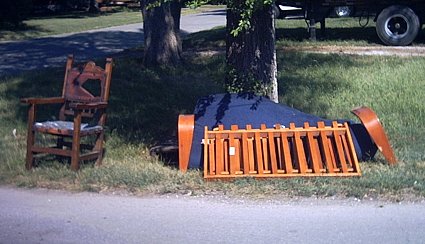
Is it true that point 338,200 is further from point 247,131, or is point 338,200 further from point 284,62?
point 284,62

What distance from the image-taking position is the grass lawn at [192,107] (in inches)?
322

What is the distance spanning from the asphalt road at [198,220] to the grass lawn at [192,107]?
32cm

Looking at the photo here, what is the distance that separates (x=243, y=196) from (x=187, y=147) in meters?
1.15

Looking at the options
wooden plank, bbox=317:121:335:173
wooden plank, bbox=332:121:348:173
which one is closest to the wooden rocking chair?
wooden plank, bbox=317:121:335:173

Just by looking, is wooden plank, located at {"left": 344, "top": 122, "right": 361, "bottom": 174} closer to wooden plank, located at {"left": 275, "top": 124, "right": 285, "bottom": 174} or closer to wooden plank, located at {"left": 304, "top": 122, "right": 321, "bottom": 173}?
wooden plank, located at {"left": 304, "top": 122, "right": 321, "bottom": 173}

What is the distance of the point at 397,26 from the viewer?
61.0ft

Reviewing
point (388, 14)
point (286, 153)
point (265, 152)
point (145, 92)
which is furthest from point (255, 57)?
point (388, 14)

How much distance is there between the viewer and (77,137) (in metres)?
8.73

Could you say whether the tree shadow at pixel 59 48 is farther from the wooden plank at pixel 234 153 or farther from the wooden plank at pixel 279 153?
the wooden plank at pixel 279 153

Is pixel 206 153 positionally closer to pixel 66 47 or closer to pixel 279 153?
pixel 279 153

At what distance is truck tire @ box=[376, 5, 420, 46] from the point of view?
1828 cm

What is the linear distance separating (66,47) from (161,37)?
9875 millimetres

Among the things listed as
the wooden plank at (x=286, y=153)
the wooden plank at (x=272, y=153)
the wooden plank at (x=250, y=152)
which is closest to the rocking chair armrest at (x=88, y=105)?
the wooden plank at (x=250, y=152)

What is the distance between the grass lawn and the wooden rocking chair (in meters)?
0.19
